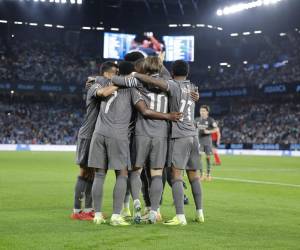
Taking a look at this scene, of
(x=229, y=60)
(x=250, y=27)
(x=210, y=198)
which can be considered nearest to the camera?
(x=210, y=198)

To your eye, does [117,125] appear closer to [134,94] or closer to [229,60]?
[134,94]

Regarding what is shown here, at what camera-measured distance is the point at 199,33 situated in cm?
7075

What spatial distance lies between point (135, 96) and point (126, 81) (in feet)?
0.91

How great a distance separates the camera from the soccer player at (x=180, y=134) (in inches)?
315

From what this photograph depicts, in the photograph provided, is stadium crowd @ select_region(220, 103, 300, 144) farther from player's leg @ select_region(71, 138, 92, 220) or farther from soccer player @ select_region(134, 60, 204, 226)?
player's leg @ select_region(71, 138, 92, 220)

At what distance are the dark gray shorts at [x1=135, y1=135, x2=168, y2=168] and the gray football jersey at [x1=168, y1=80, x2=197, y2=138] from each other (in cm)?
30

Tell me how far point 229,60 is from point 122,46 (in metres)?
19.6

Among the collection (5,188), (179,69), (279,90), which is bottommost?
(5,188)

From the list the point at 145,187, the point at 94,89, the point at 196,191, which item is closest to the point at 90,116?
the point at 94,89

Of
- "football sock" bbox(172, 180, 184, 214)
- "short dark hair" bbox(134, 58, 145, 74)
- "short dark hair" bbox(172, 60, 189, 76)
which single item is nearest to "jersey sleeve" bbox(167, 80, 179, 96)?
"short dark hair" bbox(172, 60, 189, 76)

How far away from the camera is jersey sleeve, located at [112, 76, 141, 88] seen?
7887 mm

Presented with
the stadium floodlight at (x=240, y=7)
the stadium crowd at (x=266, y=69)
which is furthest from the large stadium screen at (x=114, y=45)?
the stadium crowd at (x=266, y=69)

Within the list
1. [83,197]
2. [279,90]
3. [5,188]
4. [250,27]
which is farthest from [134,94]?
[250,27]

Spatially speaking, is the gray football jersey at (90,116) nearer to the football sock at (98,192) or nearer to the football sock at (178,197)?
the football sock at (98,192)
